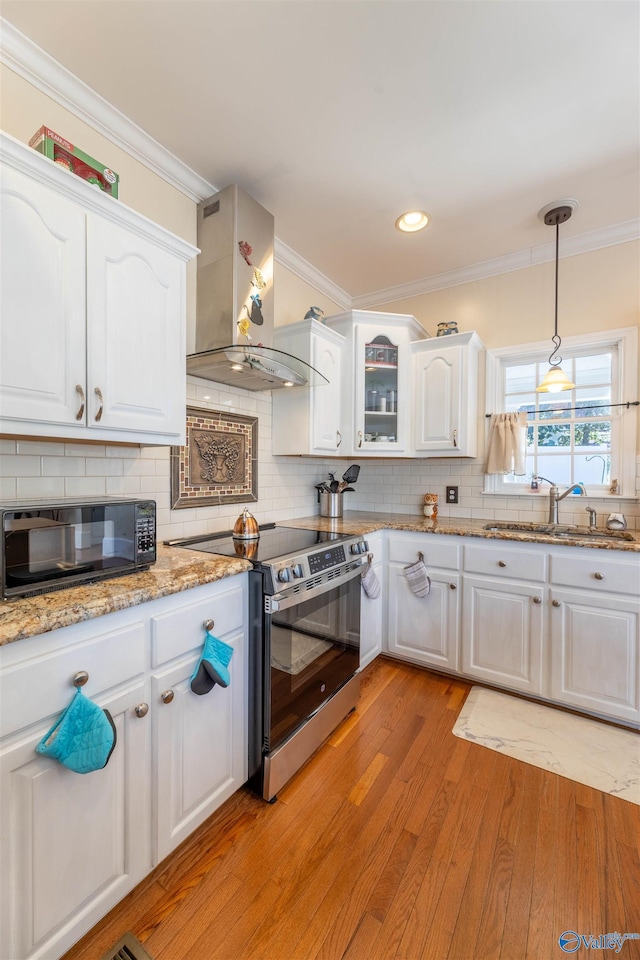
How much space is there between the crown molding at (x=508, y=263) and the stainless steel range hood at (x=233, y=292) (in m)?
1.47

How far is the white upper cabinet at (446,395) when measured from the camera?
2.72m

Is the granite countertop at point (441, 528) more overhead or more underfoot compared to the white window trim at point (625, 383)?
more underfoot

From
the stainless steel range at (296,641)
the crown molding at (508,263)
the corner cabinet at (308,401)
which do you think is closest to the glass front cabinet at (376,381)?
the corner cabinet at (308,401)

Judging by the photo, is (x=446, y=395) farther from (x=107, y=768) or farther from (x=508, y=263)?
(x=107, y=768)

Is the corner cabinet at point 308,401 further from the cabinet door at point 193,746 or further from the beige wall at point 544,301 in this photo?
the cabinet door at point 193,746

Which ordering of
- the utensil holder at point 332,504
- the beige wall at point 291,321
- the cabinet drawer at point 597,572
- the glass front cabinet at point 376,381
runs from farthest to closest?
the utensil holder at point 332,504, the glass front cabinet at point 376,381, the cabinet drawer at point 597,572, the beige wall at point 291,321

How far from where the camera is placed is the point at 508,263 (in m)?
2.82

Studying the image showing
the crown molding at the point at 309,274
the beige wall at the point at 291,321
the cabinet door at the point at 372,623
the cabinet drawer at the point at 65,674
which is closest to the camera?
the cabinet drawer at the point at 65,674

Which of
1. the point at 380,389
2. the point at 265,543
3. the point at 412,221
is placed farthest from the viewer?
the point at 380,389

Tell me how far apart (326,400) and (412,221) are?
121 cm

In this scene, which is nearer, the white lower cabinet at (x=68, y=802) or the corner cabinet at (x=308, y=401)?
the white lower cabinet at (x=68, y=802)

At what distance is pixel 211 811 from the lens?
4.58 ft

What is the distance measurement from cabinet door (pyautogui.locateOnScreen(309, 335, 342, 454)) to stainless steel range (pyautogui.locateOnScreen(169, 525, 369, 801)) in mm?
729

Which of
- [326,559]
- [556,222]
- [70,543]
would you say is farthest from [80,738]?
[556,222]
